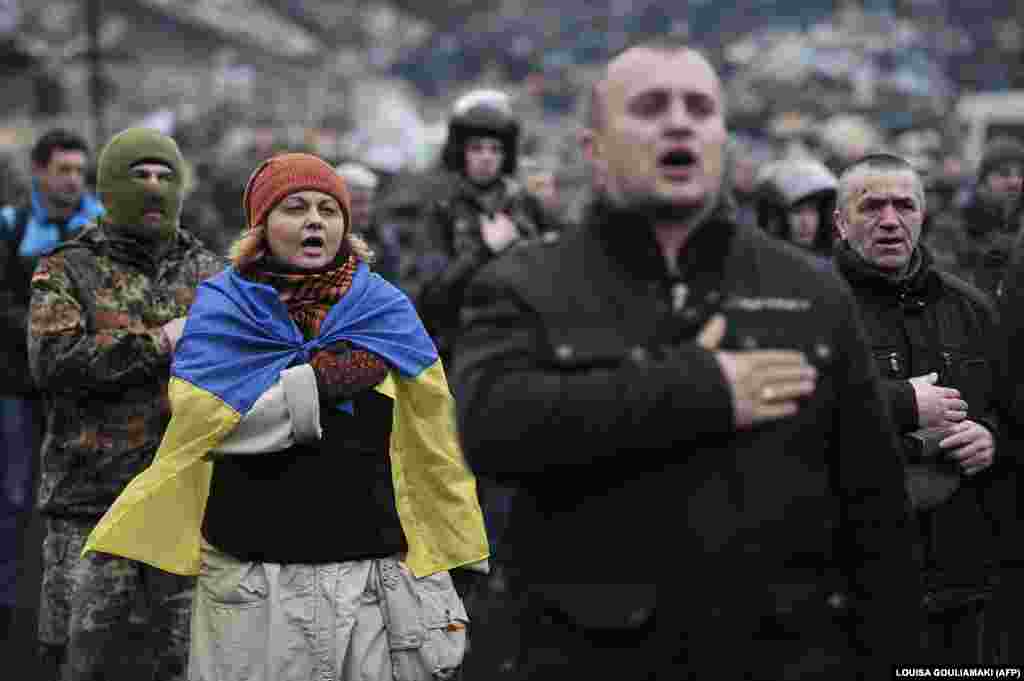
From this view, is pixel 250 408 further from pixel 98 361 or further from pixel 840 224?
pixel 840 224

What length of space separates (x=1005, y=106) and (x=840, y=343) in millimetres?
20913

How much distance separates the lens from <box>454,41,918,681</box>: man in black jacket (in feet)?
8.76

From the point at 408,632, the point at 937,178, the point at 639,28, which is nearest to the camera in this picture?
the point at 408,632

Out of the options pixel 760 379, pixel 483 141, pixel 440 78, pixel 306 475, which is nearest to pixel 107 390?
pixel 306 475

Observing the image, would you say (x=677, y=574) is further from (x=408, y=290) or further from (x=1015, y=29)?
(x=1015, y=29)

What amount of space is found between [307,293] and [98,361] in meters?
1.01

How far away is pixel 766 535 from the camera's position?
8.86ft

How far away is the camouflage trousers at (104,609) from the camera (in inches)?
189

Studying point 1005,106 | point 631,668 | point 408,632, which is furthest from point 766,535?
point 1005,106

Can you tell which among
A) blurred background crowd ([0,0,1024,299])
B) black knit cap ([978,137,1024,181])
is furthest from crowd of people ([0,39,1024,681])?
blurred background crowd ([0,0,1024,299])

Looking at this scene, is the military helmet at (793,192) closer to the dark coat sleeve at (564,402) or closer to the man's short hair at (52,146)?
the man's short hair at (52,146)

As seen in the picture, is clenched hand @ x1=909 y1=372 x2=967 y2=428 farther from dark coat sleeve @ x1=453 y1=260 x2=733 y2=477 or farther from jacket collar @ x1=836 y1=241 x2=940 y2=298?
dark coat sleeve @ x1=453 y1=260 x2=733 y2=477

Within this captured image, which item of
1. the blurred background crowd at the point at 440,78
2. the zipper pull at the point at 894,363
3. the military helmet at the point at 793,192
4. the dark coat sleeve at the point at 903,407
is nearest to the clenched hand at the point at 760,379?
the dark coat sleeve at the point at 903,407

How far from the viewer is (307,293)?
13.8 ft
